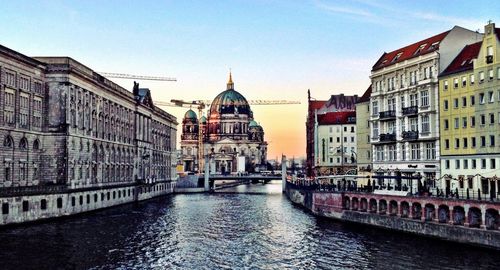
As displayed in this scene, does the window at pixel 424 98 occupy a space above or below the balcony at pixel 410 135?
above

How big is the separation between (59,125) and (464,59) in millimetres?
63632

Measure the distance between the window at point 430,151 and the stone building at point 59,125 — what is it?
56633mm

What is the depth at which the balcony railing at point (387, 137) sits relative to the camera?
92938 mm

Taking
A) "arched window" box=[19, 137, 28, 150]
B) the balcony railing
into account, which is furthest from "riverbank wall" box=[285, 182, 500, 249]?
"arched window" box=[19, 137, 28, 150]

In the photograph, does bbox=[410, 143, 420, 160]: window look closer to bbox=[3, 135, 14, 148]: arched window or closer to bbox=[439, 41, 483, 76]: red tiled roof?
bbox=[439, 41, 483, 76]: red tiled roof

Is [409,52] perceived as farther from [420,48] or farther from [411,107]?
[411,107]

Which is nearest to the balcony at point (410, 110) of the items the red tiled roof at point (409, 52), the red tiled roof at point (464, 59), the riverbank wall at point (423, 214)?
the red tiled roof at point (464, 59)

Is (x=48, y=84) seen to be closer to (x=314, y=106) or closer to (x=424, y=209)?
(x=424, y=209)

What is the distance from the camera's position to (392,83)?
310ft

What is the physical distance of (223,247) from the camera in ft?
208

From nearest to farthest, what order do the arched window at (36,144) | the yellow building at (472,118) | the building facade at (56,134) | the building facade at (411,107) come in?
1. the yellow building at (472,118)
2. the building facade at (56,134)
3. the building facade at (411,107)
4. the arched window at (36,144)

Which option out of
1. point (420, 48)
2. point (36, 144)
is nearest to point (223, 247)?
point (36, 144)

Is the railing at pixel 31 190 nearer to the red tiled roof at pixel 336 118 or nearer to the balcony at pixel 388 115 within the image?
the balcony at pixel 388 115

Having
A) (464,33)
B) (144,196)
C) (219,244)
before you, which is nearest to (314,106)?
(144,196)
